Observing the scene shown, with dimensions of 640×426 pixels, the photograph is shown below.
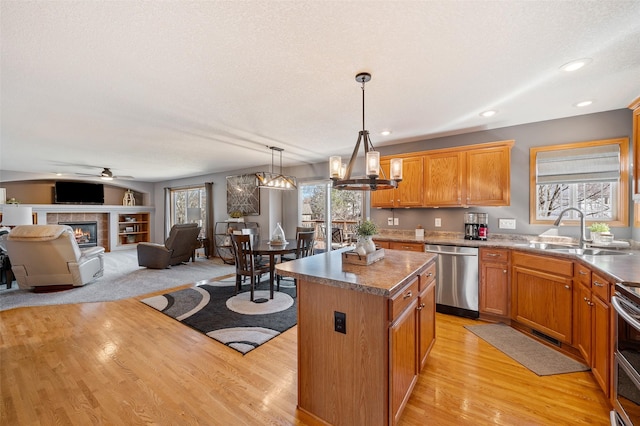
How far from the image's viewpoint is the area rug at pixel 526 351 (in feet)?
7.30

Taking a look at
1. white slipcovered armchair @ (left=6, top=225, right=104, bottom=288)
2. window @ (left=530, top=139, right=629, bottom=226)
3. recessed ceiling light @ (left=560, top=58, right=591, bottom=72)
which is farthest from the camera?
white slipcovered armchair @ (left=6, top=225, right=104, bottom=288)

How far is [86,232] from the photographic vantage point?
856 centimetres

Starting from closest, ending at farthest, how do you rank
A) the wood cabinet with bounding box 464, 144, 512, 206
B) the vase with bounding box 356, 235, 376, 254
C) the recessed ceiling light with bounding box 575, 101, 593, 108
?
the vase with bounding box 356, 235, 376, 254 → the recessed ceiling light with bounding box 575, 101, 593, 108 → the wood cabinet with bounding box 464, 144, 512, 206

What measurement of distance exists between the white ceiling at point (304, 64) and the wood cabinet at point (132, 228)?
6.46 metres

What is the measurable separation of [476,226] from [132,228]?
10.8m

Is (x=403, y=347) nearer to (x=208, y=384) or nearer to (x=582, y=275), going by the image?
(x=208, y=384)

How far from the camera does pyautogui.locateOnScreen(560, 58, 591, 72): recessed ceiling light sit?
197 centimetres

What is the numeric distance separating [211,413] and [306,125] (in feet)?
10.2

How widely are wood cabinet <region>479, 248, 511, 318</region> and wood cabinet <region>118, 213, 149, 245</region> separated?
1070 cm

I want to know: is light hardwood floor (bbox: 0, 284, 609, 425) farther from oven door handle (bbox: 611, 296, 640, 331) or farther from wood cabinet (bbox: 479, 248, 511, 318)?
oven door handle (bbox: 611, 296, 640, 331)

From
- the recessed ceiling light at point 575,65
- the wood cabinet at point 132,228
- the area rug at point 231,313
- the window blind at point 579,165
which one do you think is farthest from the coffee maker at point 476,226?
the wood cabinet at point 132,228

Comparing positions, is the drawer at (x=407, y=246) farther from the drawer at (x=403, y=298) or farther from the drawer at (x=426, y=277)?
the drawer at (x=403, y=298)

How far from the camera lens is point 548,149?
3287 mm

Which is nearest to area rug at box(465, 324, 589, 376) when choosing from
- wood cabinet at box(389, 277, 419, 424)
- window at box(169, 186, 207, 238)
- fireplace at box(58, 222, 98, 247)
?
wood cabinet at box(389, 277, 419, 424)
